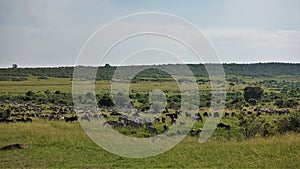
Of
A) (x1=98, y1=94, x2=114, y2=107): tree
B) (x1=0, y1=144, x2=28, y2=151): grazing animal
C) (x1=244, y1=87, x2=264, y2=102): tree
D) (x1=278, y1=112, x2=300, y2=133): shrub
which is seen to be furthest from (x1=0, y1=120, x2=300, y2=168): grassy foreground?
(x1=244, y1=87, x2=264, y2=102): tree

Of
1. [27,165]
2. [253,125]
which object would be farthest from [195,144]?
[253,125]

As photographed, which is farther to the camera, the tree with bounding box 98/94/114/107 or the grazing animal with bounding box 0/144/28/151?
the tree with bounding box 98/94/114/107

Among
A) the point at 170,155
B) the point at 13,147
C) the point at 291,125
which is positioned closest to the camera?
the point at 170,155

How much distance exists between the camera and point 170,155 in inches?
607

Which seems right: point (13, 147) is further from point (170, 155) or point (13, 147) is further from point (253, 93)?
point (253, 93)

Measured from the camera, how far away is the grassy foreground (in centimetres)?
1412

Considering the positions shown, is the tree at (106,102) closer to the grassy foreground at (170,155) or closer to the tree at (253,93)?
the tree at (253,93)

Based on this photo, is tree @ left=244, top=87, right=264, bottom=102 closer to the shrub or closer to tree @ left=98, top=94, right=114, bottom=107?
tree @ left=98, top=94, right=114, bottom=107

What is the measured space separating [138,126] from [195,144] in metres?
10.5

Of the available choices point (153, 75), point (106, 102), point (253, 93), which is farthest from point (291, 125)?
point (153, 75)

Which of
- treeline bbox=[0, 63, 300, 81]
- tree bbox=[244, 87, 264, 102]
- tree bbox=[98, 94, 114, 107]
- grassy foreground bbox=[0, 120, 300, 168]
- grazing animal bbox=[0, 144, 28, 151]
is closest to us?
grassy foreground bbox=[0, 120, 300, 168]

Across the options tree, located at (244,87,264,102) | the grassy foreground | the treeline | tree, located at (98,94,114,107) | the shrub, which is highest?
the treeline

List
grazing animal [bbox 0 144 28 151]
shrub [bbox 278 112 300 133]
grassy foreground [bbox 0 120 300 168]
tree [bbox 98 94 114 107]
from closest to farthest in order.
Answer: grassy foreground [bbox 0 120 300 168]
grazing animal [bbox 0 144 28 151]
shrub [bbox 278 112 300 133]
tree [bbox 98 94 114 107]

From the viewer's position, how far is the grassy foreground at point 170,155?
1412 centimetres
